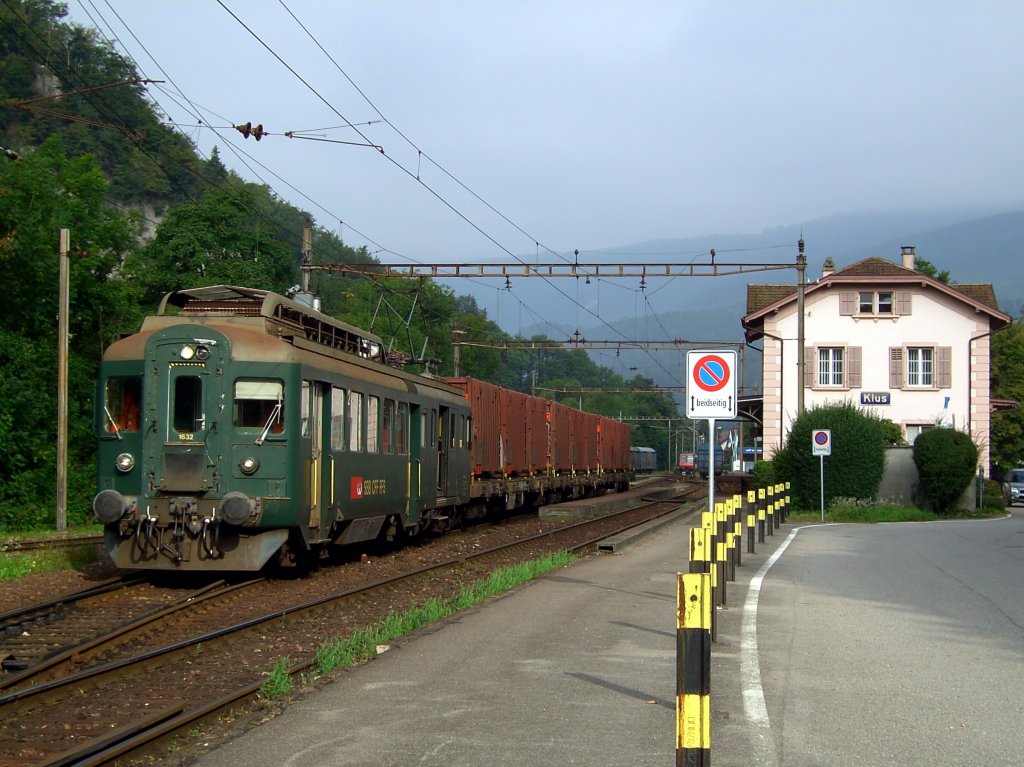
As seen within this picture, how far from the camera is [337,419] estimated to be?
1564cm

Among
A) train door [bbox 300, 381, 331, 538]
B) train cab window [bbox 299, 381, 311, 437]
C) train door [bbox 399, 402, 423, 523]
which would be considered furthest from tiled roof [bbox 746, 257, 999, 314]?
train cab window [bbox 299, 381, 311, 437]

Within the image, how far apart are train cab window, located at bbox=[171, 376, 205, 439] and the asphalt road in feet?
21.6

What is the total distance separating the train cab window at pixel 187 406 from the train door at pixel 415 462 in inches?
239

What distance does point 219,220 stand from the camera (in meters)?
47.8

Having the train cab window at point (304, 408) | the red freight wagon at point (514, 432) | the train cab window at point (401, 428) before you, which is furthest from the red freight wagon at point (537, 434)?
the train cab window at point (304, 408)

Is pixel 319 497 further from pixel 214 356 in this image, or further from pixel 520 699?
pixel 520 699

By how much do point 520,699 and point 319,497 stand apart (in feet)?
25.0

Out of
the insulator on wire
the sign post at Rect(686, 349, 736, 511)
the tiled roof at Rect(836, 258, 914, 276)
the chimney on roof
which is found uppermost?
the chimney on roof

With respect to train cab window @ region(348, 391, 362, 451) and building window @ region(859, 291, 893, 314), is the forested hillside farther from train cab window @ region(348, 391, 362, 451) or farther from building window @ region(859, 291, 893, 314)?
building window @ region(859, 291, 893, 314)

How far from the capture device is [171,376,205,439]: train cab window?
1386 centimetres

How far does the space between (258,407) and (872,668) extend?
25.8ft

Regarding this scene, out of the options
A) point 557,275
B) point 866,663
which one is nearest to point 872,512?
point 557,275

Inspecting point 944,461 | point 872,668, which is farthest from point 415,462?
point 944,461

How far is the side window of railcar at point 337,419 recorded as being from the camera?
15422 mm
